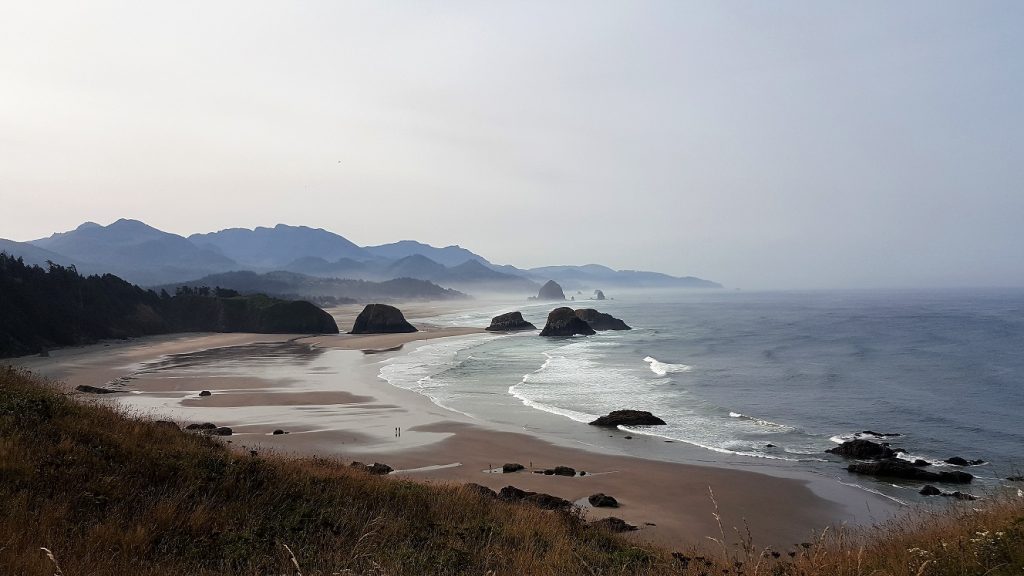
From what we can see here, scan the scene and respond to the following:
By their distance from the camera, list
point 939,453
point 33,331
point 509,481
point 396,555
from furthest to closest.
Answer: point 33,331, point 939,453, point 509,481, point 396,555

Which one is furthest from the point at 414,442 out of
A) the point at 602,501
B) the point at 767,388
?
the point at 767,388

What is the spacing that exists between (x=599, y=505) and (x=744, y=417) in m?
13.5

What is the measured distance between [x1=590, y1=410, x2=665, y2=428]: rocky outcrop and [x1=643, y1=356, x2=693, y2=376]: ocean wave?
13.4 metres

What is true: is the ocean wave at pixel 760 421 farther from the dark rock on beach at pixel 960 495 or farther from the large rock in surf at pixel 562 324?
the large rock in surf at pixel 562 324

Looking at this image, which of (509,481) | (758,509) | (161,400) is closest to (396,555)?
(509,481)

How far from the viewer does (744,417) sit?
24938mm

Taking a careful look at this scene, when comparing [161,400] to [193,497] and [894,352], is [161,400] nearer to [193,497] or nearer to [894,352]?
[193,497]

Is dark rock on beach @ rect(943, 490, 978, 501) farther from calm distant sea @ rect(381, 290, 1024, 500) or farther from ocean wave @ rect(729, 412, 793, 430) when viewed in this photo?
ocean wave @ rect(729, 412, 793, 430)

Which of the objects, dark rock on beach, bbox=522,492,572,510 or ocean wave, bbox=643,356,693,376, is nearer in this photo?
dark rock on beach, bbox=522,492,572,510

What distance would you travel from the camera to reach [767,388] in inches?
1249

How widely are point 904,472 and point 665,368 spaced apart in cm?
2265

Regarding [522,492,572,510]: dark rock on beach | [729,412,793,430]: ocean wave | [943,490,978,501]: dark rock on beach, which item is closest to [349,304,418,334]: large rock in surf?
[729,412,793,430]: ocean wave

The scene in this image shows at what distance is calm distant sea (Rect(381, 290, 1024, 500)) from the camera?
830 inches

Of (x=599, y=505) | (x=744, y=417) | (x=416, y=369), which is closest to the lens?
(x=599, y=505)
